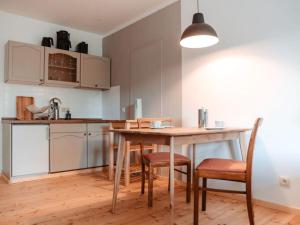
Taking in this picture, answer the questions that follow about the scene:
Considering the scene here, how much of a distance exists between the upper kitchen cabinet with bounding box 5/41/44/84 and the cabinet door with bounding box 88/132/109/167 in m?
1.20

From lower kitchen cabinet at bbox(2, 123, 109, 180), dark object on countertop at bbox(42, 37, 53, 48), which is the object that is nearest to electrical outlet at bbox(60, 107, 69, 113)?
lower kitchen cabinet at bbox(2, 123, 109, 180)

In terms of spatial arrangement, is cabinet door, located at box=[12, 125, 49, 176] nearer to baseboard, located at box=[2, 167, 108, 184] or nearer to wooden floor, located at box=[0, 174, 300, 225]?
baseboard, located at box=[2, 167, 108, 184]

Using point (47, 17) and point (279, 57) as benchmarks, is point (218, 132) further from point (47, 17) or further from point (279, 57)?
point (47, 17)

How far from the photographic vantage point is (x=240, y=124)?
8.39 ft

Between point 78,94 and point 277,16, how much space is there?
338 cm

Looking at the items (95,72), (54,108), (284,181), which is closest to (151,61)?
(95,72)

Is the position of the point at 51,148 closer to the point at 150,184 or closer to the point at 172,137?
the point at 150,184

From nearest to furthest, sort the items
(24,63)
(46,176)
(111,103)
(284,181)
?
(284,181), (46,176), (24,63), (111,103)

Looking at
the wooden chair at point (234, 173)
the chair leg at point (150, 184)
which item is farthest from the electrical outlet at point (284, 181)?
the chair leg at point (150, 184)

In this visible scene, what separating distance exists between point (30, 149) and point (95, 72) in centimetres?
172

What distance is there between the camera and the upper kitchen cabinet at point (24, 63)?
3.49 m

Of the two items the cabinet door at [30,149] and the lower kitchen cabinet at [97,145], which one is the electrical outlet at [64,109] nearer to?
the lower kitchen cabinet at [97,145]

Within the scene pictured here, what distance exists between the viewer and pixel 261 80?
Answer: 94.3 inches

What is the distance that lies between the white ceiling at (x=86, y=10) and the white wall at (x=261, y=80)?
41.5 inches
